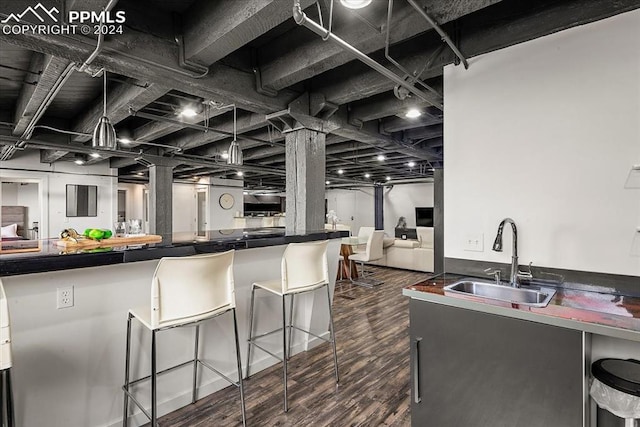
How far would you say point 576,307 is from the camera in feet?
4.91

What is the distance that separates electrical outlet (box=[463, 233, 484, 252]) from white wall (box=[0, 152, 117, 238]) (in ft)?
27.5

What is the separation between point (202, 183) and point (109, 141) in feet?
26.5

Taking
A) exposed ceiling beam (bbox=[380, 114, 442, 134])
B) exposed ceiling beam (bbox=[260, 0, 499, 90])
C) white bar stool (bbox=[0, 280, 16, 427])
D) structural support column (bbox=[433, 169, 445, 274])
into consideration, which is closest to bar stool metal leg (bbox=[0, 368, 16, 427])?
white bar stool (bbox=[0, 280, 16, 427])

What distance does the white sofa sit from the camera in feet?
22.7

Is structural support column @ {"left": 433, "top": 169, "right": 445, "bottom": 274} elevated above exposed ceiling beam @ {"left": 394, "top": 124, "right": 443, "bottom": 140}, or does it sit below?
below

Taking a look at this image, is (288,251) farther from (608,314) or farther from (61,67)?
(61,67)

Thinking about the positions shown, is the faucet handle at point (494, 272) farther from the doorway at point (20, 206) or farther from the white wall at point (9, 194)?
the white wall at point (9, 194)

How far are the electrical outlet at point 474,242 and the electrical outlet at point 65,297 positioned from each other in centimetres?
249

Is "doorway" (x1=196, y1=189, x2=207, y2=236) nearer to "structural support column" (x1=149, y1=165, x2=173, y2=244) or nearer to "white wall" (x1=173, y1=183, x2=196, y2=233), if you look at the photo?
"white wall" (x1=173, y1=183, x2=196, y2=233)

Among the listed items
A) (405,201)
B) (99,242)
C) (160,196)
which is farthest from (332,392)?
(405,201)

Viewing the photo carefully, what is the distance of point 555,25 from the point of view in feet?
6.13

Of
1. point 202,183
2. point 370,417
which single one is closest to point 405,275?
point 370,417

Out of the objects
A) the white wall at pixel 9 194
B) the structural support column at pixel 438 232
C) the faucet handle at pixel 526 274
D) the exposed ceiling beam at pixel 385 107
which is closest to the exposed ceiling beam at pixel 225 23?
the exposed ceiling beam at pixel 385 107

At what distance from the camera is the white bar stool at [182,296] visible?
5.36 ft
